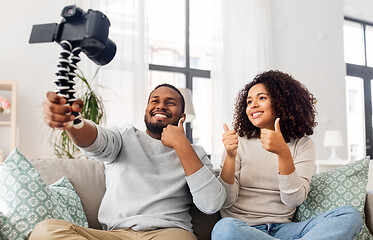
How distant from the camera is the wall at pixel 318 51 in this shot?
14.4 feet

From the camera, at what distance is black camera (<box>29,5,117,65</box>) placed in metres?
0.79

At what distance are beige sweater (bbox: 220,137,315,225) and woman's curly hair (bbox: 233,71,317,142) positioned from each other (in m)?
0.06

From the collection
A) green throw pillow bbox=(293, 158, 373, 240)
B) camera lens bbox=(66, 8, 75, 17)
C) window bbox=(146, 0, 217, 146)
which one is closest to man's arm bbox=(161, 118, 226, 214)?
green throw pillow bbox=(293, 158, 373, 240)

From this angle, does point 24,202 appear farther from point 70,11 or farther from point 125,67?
point 125,67

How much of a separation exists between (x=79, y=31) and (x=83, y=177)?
0.97 metres

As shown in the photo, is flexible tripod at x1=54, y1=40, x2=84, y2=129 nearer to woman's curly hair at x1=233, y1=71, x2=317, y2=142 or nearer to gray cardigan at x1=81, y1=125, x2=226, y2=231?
gray cardigan at x1=81, y1=125, x2=226, y2=231

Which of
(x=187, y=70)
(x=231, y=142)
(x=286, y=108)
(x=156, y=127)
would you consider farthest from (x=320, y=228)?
(x=187, y=70)

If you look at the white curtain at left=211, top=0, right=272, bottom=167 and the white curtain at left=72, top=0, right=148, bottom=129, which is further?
the white curtain at left=211, top=0, right=272, bottom=167

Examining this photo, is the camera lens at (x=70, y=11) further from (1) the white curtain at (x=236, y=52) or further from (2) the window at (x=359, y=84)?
(2) the window at (x=359, y=84)

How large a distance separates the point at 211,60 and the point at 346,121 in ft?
5.72

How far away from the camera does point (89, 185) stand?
1.62m

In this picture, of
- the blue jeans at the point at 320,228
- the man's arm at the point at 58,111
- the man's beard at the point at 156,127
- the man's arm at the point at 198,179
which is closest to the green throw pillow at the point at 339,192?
the blue jeans at the point at 320,228

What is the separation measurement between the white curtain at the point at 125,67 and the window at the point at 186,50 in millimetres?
276

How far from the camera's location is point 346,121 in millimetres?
4340
